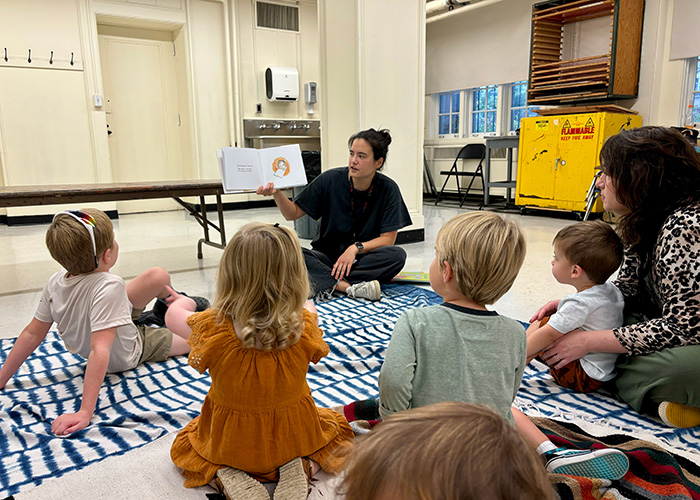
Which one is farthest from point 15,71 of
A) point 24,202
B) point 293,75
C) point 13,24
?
point 24,202

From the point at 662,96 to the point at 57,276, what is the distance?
6.32 metres

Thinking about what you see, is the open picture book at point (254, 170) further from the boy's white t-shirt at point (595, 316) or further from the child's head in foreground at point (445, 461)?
the child's head in foreground at point (445, 461)

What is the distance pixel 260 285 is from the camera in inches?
44.4

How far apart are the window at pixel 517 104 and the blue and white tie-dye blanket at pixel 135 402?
6.26 m

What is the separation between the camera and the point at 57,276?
166 cm

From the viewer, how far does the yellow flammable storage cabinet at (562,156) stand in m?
5.65

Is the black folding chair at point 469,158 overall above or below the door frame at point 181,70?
below

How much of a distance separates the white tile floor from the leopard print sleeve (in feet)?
3.41

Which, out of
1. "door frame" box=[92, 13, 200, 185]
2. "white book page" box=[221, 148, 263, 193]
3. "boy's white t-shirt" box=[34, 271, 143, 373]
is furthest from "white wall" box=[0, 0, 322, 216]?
"boy's white t-shirt" box=[34, 271, 143, 373]

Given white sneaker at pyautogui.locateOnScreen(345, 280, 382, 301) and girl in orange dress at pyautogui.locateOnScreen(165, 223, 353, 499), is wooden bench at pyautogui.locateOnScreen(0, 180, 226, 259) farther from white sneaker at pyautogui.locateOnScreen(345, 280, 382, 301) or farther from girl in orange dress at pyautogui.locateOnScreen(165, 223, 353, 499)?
girl in orange dress at pyautogui.locateOnScreen(165, 223, 353, 499)

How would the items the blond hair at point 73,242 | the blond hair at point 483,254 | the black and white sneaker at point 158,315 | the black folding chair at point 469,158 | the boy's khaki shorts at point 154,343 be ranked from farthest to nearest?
1. the black folding chair at point 469,158
2. the black and white sneaker at point 158,315
3. the boy's khaki shorts at point 154,343
4. the blond hair at point 73,242
5. the blond hair at point 483,254

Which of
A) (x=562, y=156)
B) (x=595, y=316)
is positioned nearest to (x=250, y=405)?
(x=595, y=316)

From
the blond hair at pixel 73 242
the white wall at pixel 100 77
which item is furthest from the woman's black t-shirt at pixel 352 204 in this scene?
the white wall at pixel 100 77

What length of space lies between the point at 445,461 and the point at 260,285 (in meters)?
0.80
